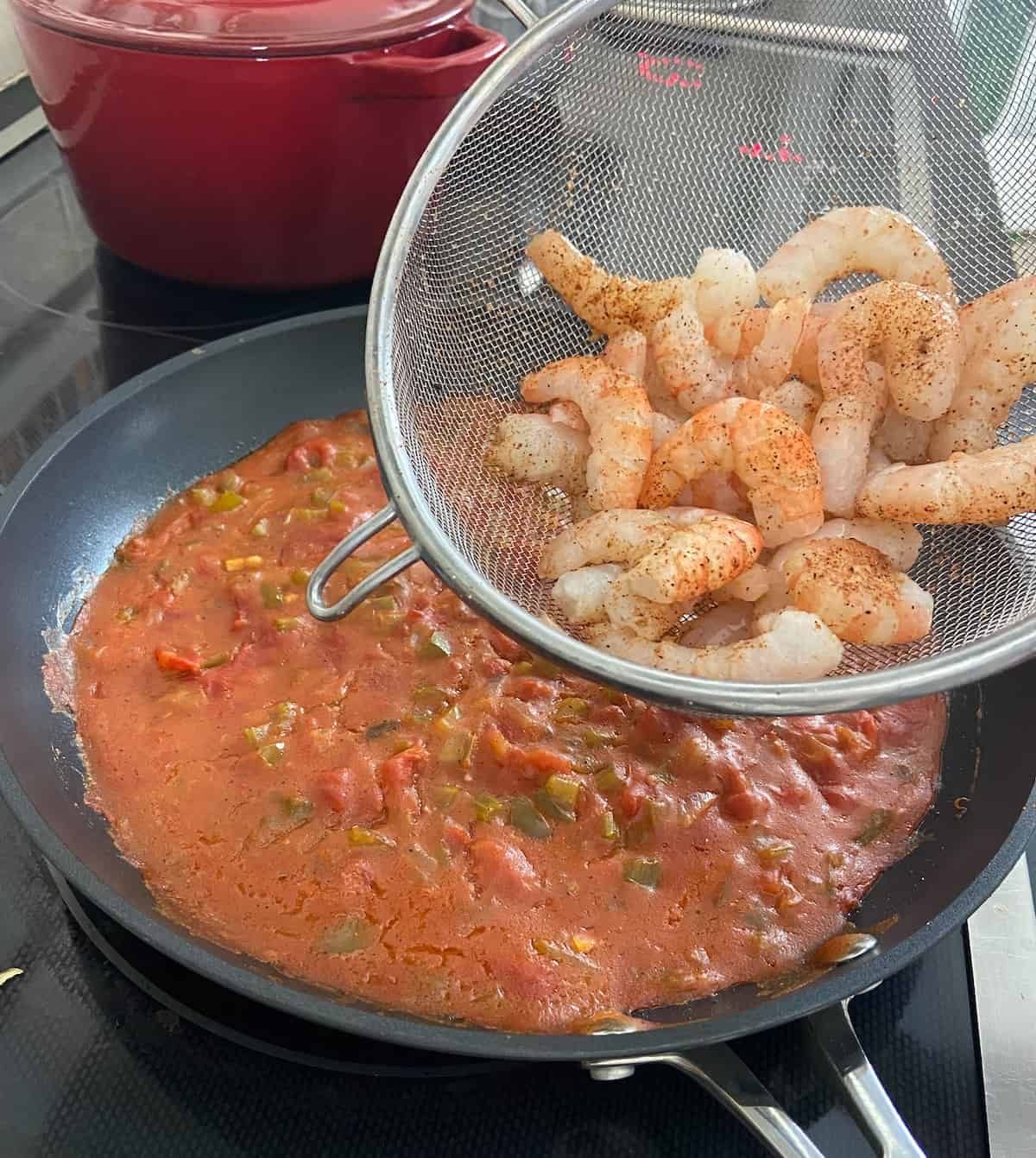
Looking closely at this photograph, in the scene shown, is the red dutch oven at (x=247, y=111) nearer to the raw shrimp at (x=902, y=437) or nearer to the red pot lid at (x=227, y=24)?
the red pot lid at (x=227, y=24)

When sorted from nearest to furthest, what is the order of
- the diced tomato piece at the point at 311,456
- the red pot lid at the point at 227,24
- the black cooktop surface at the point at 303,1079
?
the black cooktop surface at the point at 303,1079, the red pot lid at the point at 227,24, the diced tomato piece at the point at 311,456

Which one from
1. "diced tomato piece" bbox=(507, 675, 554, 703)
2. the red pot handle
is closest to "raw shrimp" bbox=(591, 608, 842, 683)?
"diced tomato piece" bbox=(507, 675, 554, 703)

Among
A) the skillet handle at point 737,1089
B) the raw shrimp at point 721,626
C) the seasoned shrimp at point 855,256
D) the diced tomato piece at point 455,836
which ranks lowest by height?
the skillet handle at point 737,1089

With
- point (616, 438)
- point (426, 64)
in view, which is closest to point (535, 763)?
point (616, 438)

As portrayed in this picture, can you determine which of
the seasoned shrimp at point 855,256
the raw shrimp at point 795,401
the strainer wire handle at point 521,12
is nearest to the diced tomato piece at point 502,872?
the raw shrimp at point 795,401

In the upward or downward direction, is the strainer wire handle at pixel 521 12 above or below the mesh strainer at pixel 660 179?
above

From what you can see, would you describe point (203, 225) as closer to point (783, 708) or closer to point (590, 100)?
point (590, 100)

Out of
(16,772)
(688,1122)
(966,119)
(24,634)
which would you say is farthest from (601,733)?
(966,119)

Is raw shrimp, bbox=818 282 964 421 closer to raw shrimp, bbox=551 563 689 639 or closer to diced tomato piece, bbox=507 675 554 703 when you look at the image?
raw shrimp, bbox=551 563 689 639
